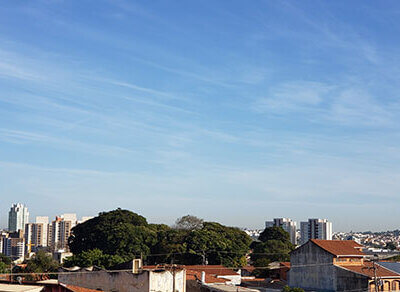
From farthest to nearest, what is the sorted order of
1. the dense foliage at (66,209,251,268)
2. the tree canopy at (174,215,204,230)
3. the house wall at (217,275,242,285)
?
1. the tree canopy at (174,215,204,230)
2. the dense foliage at (66,209,251,268)
3. the house wall at (217,275,242,285)

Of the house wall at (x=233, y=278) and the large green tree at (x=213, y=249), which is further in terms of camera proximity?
the large green tree at (x=213, y=249)

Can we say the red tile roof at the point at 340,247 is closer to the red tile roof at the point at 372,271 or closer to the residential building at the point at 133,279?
the red tile roof at the point at 372,271

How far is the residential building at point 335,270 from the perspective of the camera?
48.1m

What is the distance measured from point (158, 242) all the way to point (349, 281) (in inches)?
1325

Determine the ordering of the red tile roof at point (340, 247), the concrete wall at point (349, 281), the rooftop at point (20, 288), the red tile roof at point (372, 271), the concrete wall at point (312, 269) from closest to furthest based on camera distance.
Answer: the rooftop at point (20, 288), the concrete wall at point (349, 281), the red tile roof at point (372, 271), the concrete wall at point (312, 269), the red tile roof at point (340, 247)

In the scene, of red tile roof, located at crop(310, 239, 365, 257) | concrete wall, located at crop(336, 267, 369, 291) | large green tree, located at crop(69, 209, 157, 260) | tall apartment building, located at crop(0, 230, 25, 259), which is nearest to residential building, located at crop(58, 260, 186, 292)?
concrete wall, located at crop(336, 267, 369, 291)

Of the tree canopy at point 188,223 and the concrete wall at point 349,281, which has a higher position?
the tree canopy at point 188,223

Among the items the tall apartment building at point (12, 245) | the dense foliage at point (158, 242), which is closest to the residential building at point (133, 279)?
the dense foliage at point (158, 242)

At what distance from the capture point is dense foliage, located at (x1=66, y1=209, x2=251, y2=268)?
7025 centimetres

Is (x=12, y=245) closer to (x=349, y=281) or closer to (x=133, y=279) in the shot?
(x=349, y=281)

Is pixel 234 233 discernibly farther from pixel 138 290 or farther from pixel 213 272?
pixel 138 290

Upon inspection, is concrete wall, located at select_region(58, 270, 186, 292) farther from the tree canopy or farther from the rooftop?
the tree canopy

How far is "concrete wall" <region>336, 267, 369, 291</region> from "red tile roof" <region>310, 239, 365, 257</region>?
6.85ft

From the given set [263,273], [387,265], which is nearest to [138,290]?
[387,265]
